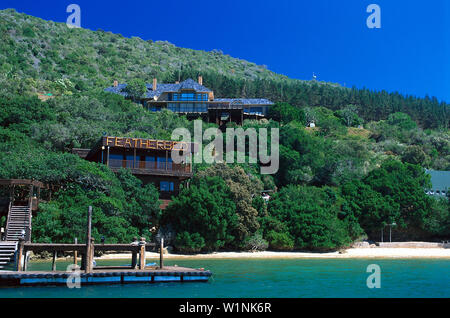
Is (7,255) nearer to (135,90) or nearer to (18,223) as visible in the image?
(18,223)

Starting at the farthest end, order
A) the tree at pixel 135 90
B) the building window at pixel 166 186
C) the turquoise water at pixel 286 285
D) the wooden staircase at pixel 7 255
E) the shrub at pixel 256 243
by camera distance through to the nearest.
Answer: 1. the tree at pixel 135 90
2. the building window at pixel 166 186
3. the shrub at pixel 256 243
4. the wooden staircase at pixel 7 255
5. the turquoise water at pixel 286 285

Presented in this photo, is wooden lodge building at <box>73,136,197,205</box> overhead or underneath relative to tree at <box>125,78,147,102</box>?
underneath

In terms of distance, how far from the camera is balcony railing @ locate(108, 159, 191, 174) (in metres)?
43.8

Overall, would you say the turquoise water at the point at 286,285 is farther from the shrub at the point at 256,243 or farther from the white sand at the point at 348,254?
the shrub at the point at 256,243

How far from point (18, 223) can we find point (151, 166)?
14.8 metres

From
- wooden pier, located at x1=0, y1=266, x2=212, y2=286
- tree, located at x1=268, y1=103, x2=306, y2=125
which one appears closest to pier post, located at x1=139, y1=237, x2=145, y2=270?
wooden pier, located at x1=0, y1=266, x2=212, y2=286

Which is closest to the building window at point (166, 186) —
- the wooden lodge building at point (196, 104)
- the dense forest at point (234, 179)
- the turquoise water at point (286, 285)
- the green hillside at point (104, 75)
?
the dense forest at point (234, 179)

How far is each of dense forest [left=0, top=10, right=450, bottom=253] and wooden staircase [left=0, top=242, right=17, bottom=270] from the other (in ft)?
26.0

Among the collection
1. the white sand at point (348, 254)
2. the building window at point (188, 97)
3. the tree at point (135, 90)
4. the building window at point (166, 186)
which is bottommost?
Answer: the white sand at point (348, 254)

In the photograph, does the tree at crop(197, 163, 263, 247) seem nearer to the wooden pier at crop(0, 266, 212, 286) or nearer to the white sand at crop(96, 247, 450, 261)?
the white sand at crop(96, 247, 450, 261)

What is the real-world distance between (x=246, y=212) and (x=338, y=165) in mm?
19429

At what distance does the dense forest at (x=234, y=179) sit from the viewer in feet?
124

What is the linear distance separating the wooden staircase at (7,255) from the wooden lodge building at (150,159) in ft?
55.8
